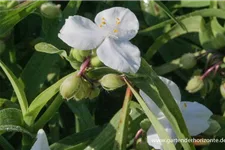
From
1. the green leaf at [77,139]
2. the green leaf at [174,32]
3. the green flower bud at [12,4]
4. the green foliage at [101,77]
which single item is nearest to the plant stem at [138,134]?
the green foliage at [101,77]

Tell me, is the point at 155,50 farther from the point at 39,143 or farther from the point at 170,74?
the point at 39,143

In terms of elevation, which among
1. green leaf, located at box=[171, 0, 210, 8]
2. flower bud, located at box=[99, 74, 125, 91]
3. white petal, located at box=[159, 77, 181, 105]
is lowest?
white petal, located at box=[159, 77, 181, 105]

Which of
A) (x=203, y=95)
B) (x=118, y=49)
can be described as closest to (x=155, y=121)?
(x=118, y=49)

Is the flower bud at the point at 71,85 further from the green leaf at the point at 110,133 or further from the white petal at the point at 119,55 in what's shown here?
the green leaf at the point at 110,133

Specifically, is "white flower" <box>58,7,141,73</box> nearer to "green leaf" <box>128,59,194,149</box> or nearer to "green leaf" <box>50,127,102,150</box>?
"green leaf" <box>128,59,194,149</box>

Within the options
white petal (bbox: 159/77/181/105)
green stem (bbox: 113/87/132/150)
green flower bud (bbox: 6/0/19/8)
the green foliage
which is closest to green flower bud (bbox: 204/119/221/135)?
the green foliage
